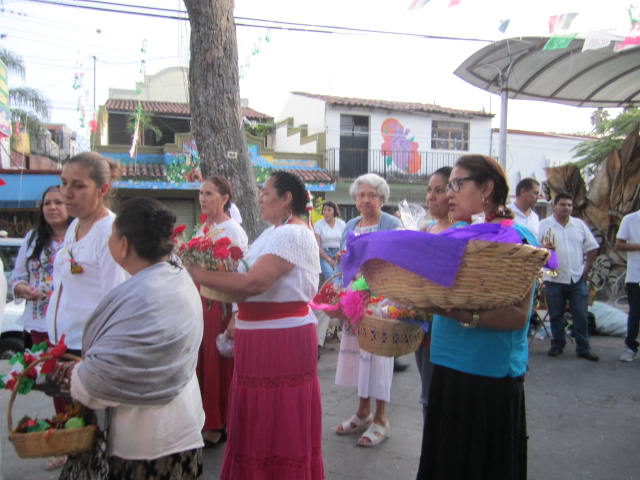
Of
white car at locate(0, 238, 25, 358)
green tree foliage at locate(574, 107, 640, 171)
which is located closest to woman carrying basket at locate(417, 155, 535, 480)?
white car at locate(0, 238, 25, 358)

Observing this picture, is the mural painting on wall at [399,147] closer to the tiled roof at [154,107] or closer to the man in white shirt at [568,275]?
the tiled roof at [154,107]

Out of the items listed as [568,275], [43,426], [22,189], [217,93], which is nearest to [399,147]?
[22,189]

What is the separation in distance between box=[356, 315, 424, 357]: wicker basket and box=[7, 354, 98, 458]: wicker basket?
1.34 m

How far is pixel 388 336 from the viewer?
8.36 ft

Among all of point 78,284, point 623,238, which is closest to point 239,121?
point 78,284

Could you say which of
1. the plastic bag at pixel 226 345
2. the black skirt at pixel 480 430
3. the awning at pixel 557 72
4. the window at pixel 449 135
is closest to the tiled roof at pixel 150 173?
the window at pixel 449 135

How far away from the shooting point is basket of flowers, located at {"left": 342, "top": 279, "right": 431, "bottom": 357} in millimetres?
2549

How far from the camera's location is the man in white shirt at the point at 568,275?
633 centimetres

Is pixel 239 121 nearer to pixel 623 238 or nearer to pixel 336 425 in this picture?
pixel 336 425

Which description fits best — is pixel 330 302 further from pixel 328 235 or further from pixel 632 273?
pixel 328 235

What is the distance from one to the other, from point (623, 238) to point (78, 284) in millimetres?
6331

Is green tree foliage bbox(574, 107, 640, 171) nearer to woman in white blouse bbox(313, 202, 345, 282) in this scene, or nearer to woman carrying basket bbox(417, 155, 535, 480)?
woman in white blouse bbox(313, 202, 345, 282)

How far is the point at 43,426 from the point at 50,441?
0.13 metres

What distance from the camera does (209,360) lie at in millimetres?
3887
